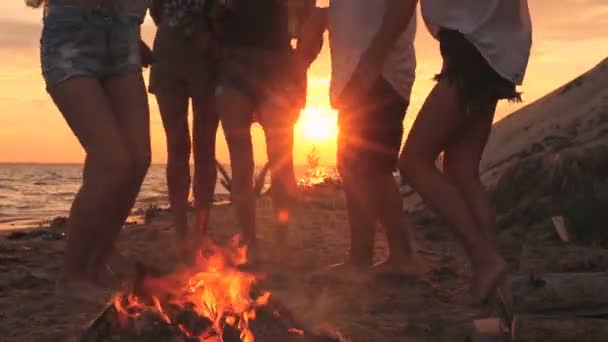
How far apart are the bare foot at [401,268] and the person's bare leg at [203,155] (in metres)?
1.42

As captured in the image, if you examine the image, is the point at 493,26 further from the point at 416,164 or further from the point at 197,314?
the point at 197,314

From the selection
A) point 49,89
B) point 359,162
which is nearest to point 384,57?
point 359,162

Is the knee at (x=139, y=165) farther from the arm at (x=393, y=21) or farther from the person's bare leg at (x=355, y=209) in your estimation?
the arm at (x=393, y=21)

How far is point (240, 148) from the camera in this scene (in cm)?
465

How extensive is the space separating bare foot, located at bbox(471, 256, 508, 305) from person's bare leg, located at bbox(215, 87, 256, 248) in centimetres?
186

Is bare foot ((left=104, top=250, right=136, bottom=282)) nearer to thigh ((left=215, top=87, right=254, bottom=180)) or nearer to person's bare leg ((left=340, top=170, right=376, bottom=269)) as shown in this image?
thigh ((left=215, top=87, right=254, bottom=180))

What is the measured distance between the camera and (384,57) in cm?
389

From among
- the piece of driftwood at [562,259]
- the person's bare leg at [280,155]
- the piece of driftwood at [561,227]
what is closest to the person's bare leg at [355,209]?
the person's bare leg at [280,155]

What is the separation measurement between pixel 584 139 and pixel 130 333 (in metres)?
6.15

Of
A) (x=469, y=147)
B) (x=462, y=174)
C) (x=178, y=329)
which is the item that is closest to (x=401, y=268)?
(x=462, y=174)

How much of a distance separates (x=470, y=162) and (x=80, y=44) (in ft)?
6.95

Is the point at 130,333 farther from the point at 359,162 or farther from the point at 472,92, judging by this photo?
the point at 359,162

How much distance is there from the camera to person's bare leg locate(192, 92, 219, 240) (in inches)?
193

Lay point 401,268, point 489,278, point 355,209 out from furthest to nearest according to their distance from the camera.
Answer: point 355,209 → point 401,268 → point 489,278
